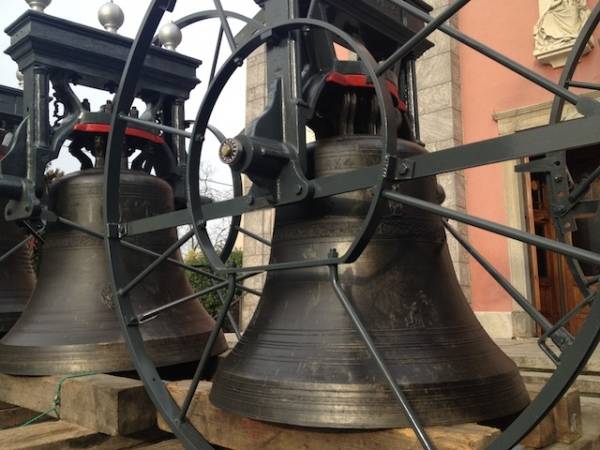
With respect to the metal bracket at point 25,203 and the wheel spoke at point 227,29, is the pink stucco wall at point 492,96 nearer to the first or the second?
the metal bracket at point 25,203

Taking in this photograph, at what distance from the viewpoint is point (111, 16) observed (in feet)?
10.6

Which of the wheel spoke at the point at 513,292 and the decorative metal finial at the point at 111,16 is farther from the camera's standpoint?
the decorative metal finial at the point at 111,16

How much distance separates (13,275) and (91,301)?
4.36ft

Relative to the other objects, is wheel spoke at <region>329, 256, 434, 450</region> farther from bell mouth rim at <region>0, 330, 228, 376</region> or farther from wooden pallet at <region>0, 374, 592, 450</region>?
bell mouth rim at <region>0, 330, 228, 376</region>

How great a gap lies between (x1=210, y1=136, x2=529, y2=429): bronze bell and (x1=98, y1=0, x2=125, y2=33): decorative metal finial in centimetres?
185

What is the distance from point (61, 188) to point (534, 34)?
4489 mm

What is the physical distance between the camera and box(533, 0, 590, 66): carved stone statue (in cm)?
539

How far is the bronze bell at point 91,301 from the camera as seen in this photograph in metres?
2.54

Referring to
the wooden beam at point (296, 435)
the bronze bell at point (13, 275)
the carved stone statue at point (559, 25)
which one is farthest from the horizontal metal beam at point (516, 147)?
the carved stone statue at point (559, 25)

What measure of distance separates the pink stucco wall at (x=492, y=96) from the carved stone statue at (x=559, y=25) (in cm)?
21

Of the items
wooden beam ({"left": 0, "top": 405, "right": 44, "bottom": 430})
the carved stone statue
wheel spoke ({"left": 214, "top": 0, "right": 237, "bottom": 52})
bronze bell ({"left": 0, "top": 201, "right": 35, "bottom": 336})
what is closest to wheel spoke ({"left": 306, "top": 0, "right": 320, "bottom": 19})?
wheel spoke ({"left": 214, "top": 0, "right": 237, "bottom": 52})

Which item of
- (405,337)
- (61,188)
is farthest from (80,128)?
(405,337)

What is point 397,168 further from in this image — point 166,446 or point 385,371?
point 166,446

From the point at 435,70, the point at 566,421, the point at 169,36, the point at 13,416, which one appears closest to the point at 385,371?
the point at 566,421
